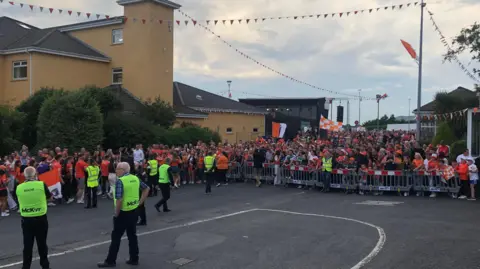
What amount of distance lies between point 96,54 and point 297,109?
84.7 ft

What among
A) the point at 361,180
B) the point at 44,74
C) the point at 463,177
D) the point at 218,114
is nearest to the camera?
the point at 463,177

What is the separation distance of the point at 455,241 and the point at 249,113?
34.8 meters

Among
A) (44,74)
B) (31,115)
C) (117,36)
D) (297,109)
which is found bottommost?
(31,115)

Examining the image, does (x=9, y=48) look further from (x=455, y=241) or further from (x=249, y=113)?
(x=455, y=241)

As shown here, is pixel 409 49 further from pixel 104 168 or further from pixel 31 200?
pixel 31 200

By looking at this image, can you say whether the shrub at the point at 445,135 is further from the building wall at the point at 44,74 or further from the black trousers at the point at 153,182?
the building wall at the point at 44,74

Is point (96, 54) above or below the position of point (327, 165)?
above

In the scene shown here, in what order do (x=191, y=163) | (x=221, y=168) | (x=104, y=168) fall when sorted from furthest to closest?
(x=191, y=163)
(x=221, y=168)
(x=104, y=168)

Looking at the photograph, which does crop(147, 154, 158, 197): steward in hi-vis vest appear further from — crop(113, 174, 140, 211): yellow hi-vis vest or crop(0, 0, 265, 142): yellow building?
crop(0, 0, 265, 142): yellow building

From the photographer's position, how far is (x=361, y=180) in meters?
18.9

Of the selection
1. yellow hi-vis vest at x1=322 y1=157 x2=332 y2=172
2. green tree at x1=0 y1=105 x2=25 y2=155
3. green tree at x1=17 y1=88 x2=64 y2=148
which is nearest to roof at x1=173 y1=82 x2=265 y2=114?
green tree at x1=17 y1=88 x2=64 y2=148

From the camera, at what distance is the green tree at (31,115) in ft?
87.4

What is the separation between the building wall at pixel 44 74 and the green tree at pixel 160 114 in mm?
6132

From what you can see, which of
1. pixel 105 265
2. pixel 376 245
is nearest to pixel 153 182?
pixel 105 265
